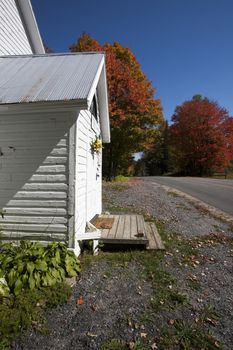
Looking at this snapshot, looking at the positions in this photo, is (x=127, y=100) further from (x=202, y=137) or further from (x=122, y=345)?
(x=202, y=137)

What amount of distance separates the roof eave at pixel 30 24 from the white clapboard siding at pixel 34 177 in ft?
20.0

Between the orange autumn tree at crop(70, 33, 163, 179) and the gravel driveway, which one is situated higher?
the orange autumn tree at crop(70, 33, 163, 179)

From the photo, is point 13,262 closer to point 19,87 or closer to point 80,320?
point 80,320

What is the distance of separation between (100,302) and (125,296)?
393mm

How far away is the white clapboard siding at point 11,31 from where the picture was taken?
288 inches

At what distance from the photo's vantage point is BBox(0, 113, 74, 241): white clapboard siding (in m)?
4.53

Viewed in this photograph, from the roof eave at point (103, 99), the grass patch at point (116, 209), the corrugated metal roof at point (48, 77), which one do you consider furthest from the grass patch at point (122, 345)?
the grass patch at point (116, 209)

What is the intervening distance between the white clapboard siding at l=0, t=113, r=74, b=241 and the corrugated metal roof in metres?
0.43

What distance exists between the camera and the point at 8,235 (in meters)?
4.66

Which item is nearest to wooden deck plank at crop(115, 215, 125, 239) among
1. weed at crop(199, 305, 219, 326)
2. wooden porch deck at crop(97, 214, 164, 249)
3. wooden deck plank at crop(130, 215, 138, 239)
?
wooden porch deck at crop(97, 214, 164, 249)

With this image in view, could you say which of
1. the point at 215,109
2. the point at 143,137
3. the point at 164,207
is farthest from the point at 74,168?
the point at 215,109

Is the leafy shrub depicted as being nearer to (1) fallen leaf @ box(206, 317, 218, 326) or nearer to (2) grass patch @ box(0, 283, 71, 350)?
(2) grass patch @ box(0, 283, 71, 350)

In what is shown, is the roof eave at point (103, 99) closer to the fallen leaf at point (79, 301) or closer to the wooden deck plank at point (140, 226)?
the wooden deck plank at point (140, 226)

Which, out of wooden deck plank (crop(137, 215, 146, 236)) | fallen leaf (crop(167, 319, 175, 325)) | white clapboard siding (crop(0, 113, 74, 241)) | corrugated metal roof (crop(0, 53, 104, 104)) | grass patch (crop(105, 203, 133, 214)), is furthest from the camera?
grass patch (crop(105, 203, 133, 214))
